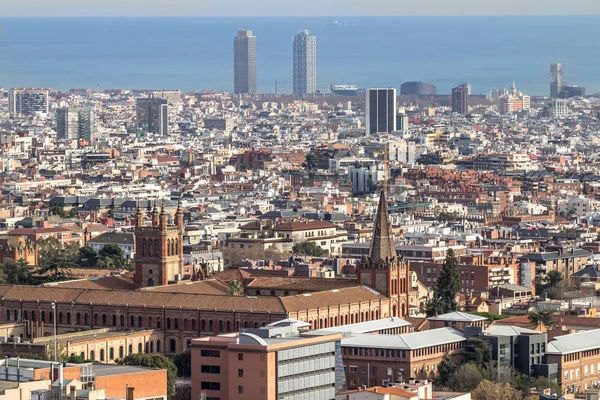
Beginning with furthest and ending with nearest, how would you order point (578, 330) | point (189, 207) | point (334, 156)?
point (334, 156), point (189, 207), point (578, 330)

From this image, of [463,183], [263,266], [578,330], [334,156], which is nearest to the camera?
[578,330]

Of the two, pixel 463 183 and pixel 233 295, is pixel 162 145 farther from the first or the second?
pixel 233 295

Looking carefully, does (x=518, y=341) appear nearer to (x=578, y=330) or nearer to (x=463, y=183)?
(x=578, y=330)

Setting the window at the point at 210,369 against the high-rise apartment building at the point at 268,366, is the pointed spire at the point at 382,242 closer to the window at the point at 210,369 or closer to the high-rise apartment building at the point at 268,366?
the high-rise apartment building at the point at 268,366

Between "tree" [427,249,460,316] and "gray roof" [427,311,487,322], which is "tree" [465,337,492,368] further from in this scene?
"tree" [427,249,460,316]

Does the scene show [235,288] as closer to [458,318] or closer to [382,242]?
[382,242]

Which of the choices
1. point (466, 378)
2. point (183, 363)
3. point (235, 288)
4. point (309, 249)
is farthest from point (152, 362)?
point (309, 249)

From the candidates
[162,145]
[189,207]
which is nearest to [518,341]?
[189,207]

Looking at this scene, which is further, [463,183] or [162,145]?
[162,145]
